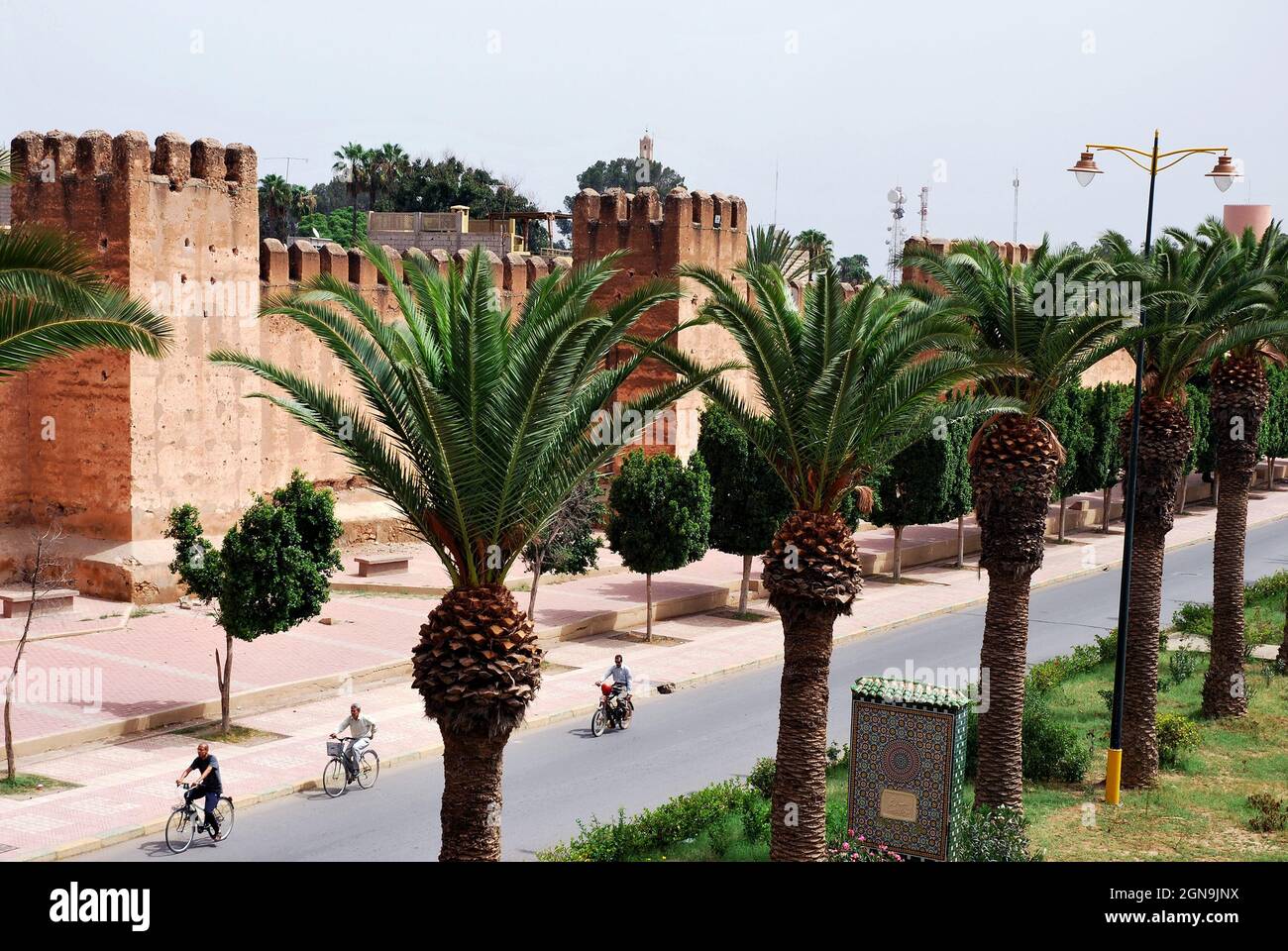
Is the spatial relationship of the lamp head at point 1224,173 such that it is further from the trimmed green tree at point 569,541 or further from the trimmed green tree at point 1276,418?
the trimmed green tree at point 1276,418

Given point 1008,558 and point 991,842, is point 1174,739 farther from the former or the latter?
point 991,842

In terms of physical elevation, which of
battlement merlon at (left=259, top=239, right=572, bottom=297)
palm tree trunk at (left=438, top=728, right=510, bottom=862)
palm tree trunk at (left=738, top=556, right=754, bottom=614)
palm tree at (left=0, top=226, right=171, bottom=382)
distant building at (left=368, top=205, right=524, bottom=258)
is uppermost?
distant building at (left=368, top=205, right=524, bottom=258)

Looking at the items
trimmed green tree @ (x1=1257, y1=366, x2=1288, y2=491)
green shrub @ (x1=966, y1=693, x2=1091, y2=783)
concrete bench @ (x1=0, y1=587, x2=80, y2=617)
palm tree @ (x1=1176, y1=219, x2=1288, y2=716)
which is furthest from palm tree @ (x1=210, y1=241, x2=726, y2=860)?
trimmed green tree @ (x1=1257, y1=366, x2=1288, y2=491)

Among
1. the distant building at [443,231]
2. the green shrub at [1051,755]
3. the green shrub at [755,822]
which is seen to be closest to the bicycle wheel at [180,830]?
the green shrub at [755,822]

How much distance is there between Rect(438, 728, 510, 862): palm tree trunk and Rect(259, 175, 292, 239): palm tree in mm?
53154

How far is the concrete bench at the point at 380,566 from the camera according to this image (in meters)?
29.7

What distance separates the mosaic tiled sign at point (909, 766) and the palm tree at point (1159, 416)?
4.77 m

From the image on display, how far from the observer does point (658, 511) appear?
2678 cm

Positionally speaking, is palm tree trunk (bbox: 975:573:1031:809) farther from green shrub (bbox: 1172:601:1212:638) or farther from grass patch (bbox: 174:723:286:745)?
green shrub (bbox: 1172:601:1212:638)

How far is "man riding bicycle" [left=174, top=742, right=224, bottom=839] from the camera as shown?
1577 centimetres

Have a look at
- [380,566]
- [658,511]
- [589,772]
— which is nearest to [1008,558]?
[589,772]

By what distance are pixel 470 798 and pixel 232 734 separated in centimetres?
969

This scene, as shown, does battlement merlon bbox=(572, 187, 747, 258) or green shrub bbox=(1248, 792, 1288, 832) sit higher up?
battlement merlon bbox=(572, 187, 747, 258)
